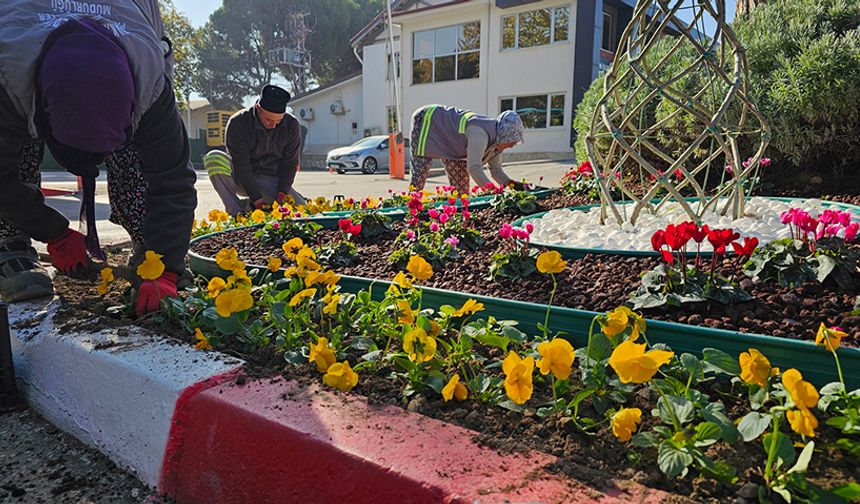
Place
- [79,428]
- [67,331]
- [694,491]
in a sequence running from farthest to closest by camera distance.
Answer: [67,331] → [79,428] → [694,491]

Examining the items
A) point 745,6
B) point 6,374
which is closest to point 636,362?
point 6,374

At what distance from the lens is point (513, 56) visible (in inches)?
746

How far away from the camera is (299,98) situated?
29.5 meters

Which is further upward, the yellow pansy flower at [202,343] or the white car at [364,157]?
the white car at [364,157]

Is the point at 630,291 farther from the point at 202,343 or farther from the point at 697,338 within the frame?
the point at 202,343

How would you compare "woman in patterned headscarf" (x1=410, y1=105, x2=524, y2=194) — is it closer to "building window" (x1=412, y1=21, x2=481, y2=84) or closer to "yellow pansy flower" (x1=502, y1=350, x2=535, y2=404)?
"yellow pansy flower" (x1=502, y1=350, x2=535, y2=404)

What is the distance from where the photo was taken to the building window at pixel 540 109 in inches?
728

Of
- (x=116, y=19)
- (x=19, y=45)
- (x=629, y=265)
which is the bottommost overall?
A: (x=629, y=265)

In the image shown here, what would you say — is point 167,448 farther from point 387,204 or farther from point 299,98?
point 299,98

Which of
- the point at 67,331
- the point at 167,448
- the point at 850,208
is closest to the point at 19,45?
the point at 67,331

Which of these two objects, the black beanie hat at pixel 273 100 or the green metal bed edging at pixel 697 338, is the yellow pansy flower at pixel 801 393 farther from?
the black beanie hat at pixel 273 100

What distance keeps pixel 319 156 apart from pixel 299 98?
422cm

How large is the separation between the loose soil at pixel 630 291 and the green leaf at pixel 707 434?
583 mm

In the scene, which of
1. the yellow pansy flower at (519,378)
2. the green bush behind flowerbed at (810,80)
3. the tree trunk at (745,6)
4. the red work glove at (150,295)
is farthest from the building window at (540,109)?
the yellow pansy flower at (519,378)
